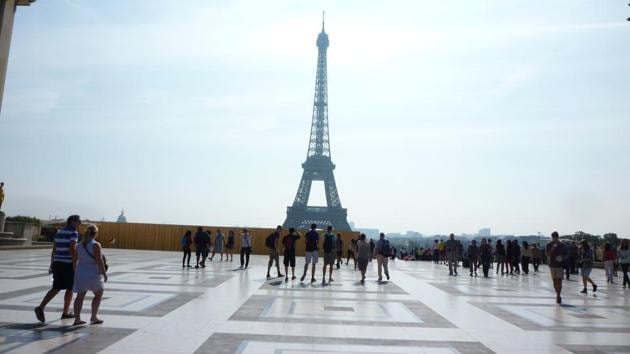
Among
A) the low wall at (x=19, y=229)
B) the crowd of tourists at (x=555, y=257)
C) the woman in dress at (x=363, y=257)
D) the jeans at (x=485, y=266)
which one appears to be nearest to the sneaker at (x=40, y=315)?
the woman in dress at (x=363, y=257)

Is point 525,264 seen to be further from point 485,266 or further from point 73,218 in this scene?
point 73,218

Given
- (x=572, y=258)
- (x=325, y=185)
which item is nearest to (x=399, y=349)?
(x=572, y=258)

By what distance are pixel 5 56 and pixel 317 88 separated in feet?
236

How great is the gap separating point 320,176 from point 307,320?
65400 mm

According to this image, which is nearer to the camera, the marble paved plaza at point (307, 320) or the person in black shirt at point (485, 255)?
the marble paved plaza at point (307, 320)

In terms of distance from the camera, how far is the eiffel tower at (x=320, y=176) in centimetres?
6844

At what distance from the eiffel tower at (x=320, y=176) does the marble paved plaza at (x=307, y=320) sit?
55.0 metres

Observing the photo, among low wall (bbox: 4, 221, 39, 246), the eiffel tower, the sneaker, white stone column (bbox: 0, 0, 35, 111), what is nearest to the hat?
the sneaker

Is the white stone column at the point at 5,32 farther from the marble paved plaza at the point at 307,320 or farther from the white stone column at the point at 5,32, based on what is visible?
the marble paved plaza at the point at 307,320

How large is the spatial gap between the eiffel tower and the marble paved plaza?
55.0 metres

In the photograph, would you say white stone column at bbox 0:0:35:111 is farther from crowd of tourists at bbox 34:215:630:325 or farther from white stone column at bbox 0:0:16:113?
crowd of tourists at bbox 34:215:630:325

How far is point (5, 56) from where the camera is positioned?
608cm

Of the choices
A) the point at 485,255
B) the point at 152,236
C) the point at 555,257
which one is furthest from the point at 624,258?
the point at 152,236

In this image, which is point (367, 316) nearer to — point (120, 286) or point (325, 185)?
point (120, 286)
